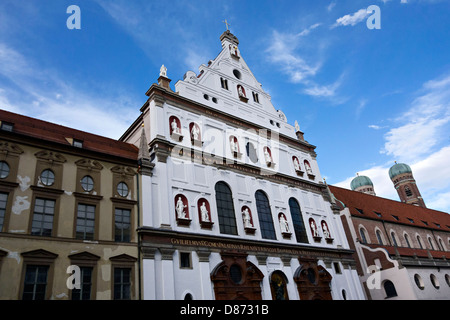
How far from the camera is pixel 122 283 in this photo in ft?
57.4

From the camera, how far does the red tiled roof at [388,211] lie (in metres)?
44.5

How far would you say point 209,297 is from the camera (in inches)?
781

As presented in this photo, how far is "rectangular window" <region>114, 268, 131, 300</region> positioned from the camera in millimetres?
17198

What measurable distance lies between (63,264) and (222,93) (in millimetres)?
18617

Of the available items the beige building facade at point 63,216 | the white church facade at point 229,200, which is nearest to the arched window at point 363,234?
the white church facade at point 229,200

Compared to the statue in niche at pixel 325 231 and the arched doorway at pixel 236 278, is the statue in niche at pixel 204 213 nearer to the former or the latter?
the arched doorway at pixel 236 278

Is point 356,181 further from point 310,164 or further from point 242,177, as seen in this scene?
point 242,177

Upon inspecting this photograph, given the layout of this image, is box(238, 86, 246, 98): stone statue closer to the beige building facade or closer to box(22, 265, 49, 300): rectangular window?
the beige building facade

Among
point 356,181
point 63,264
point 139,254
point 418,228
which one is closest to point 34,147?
point 63,264

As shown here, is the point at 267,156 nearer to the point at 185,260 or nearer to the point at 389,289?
the point at 185,260

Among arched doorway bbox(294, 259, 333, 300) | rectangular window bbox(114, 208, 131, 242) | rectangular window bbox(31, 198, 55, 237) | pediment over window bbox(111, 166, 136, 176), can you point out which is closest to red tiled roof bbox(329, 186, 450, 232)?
arched doorway bbox(294, 259, 333, 300)

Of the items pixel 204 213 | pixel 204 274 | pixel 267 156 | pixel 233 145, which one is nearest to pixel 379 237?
pixel 267 156

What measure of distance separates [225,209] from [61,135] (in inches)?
444

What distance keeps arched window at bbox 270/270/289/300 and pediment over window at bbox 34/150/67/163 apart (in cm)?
1512
